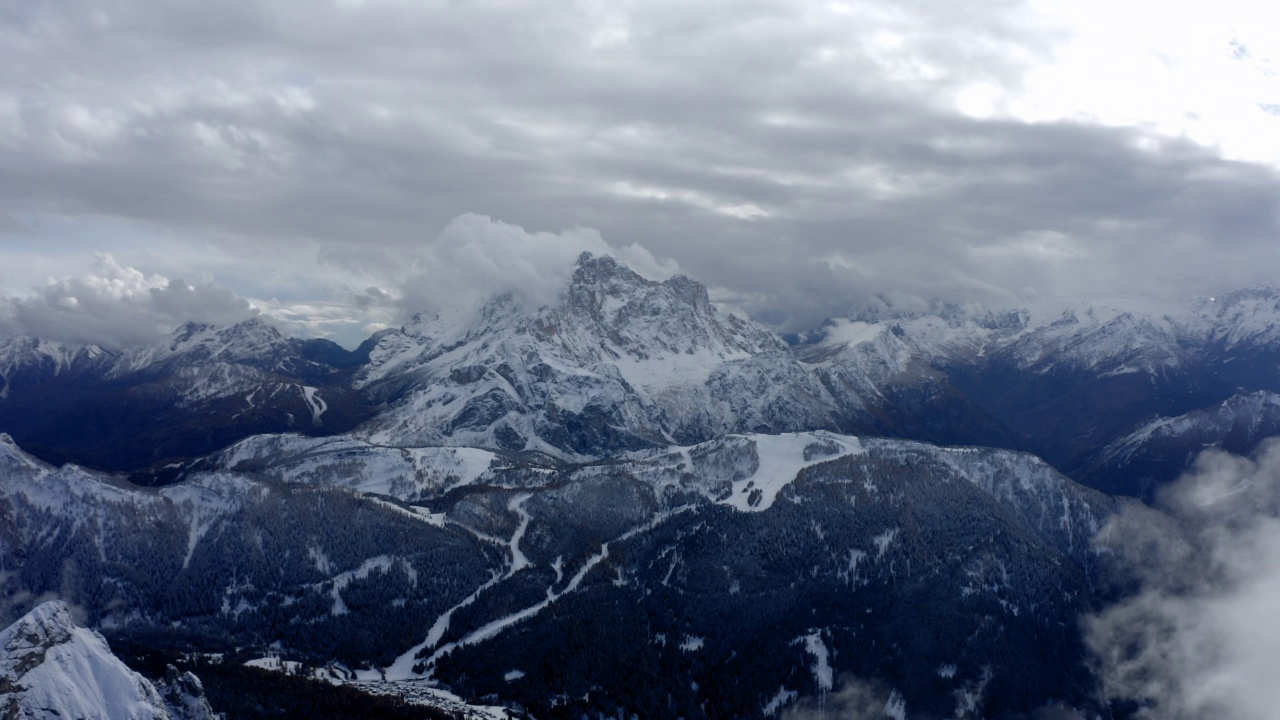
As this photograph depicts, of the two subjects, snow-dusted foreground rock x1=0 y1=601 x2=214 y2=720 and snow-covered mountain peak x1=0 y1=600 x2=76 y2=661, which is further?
snow-covered mountain peak x1=0 y1=600 x2=76 y2=661

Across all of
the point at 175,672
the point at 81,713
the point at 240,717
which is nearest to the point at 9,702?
the point at 81,713

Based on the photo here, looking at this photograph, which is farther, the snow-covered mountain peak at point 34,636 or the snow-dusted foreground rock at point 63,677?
the snow-covered mountain peak at point 34,636

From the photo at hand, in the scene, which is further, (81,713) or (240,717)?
(240,717)

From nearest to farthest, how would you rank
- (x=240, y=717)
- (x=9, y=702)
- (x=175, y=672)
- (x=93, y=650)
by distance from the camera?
(x=9, y=702) < (x=93, y=650) < (x=175, y=672) < (x=240, y=717)

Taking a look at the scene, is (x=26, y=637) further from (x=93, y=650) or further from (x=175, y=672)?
(x=175, y=672)

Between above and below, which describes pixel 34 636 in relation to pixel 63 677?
above

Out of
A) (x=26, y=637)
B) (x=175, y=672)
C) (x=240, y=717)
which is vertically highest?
(x=26, y=637)

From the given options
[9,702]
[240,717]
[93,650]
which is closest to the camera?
[9,702]

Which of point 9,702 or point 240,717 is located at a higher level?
point 9,702

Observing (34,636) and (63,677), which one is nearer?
(63,677)
